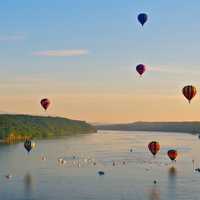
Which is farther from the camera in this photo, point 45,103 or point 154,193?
point 45,103

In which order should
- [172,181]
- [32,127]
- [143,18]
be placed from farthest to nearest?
[32,127], [172,181], [143,18]

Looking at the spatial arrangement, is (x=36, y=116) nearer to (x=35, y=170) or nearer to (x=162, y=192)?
(x=35, y=170)

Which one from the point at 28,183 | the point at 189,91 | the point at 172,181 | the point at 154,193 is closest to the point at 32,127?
the point at 28,183

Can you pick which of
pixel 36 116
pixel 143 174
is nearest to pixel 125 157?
pixel 143 174

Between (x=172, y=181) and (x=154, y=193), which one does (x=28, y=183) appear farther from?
(x=172, y=181)

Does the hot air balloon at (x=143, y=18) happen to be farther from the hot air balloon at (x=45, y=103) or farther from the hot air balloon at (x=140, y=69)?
the hot air balloon at (x=45, y=103)

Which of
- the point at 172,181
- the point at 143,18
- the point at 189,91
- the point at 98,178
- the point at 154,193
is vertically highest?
the point at 143,18
